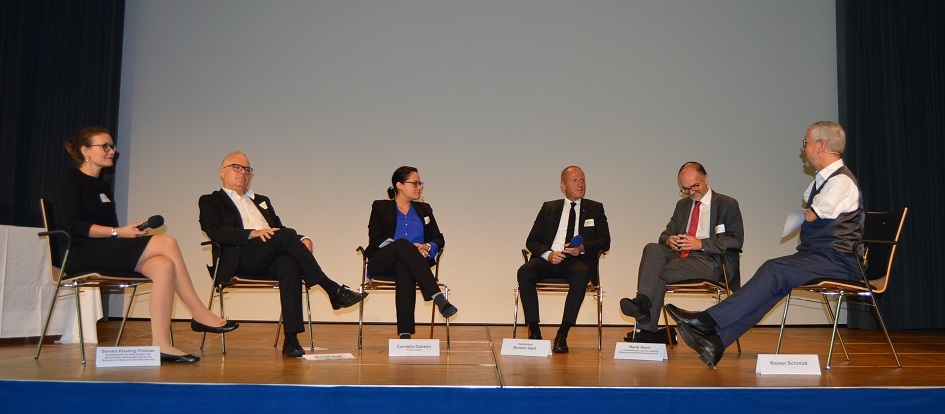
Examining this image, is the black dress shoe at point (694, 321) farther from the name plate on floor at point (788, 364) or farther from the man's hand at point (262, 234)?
the man's hand at point (262, 234)

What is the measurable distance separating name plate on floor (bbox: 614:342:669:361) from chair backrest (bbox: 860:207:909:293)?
948mm

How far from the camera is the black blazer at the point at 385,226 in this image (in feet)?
15.1

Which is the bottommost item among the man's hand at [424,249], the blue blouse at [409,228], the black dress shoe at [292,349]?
the black dress shoe at [292,349]

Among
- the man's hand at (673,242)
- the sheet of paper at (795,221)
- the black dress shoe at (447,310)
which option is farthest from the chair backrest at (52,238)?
the sheet of paper at (795,221)

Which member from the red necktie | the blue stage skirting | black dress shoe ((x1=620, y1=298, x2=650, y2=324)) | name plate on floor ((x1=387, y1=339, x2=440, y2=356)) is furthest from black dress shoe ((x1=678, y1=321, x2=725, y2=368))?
the red necktie

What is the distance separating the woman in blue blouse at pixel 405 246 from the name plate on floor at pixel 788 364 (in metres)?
1.50

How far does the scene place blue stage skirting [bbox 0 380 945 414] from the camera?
99.2 inches

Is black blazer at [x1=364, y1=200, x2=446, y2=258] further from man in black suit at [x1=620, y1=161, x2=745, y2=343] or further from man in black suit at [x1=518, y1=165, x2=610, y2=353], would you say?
man in black suit at [x1=620, y1=161, x2=745, y2=343]

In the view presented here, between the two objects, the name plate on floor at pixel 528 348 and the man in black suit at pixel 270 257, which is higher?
the man in black suit at pixel 270 257

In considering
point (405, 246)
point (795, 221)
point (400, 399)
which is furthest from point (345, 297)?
point (795, 221)

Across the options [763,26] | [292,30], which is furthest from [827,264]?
[292,30]

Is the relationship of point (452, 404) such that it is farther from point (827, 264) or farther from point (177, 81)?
point (177, 81)

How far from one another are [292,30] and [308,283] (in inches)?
124

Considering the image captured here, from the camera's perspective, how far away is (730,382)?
2820 mm
